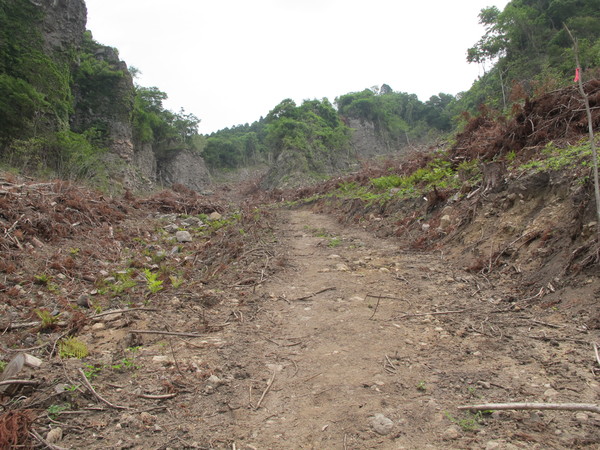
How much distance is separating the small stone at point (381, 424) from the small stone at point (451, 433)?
29 centimetres

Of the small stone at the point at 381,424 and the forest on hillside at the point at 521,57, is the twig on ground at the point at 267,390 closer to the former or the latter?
the small stone at the point at 381,424

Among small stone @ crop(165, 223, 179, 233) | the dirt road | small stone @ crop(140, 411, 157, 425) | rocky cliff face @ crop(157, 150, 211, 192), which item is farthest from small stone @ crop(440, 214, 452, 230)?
rocky cliff face @ crop(157, 150, 211, 192)

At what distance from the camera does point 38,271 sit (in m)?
4.85

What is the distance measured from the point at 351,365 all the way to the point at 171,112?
3908 cm

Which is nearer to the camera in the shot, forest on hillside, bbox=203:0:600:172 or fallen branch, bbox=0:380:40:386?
fallen branch, bbox=0:380:40:386

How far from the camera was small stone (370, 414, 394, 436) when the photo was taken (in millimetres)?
1897

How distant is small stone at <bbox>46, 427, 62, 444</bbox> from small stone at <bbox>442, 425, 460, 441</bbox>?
2.15 metres

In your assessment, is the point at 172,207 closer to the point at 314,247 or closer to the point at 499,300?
the point at 314,247

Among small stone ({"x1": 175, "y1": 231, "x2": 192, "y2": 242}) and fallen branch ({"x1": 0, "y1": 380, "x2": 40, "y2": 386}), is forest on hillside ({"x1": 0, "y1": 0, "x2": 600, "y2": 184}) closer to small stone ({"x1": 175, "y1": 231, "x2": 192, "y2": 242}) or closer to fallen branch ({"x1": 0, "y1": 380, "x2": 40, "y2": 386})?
fallen branch ({"x1": 0, "y1": 380, "x2": 40, "y2": 386})

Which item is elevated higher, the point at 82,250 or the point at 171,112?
the point at 171,112

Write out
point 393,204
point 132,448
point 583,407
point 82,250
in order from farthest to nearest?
point 393,204, point 82,250, point 132,448, point 583,407

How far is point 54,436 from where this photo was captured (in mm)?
1854

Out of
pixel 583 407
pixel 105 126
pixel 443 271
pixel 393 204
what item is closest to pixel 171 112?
pixel 105 126

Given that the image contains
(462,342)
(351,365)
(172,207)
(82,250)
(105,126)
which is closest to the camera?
(351,365)
